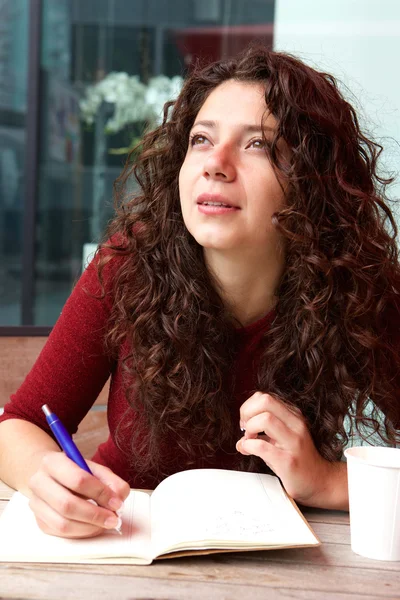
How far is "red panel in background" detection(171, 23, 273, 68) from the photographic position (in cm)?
497

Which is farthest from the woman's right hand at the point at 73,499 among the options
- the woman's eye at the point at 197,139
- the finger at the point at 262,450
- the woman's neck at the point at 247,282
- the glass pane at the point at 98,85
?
the glass pane at the point at 98,85

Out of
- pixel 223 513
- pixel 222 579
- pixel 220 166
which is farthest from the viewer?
pixel 220 166

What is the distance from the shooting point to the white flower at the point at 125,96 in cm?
489

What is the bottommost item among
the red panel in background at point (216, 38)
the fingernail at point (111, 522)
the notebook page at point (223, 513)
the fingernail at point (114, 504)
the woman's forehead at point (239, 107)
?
the notebook page at point (223, 513)

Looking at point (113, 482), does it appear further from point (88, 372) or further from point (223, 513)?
point (88, 372)

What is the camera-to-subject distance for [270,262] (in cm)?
135

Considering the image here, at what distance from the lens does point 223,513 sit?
0.91 m

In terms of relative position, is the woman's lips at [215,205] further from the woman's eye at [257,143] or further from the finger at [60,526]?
the finger at [60,526]

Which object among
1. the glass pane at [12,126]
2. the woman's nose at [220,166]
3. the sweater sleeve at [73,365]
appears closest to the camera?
the woman's nose at [220,166]

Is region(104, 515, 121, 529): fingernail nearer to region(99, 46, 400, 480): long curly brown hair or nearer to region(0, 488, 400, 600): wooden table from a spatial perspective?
region(0, 488, 400, 600): wooden table

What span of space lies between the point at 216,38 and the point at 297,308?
4107mm

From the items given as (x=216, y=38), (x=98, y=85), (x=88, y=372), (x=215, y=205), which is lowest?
(x=88, y=372)

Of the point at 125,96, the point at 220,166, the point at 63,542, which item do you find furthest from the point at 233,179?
the point at 125,96

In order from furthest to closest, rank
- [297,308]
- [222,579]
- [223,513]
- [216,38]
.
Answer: [216,38] → [297,308] → [223,513] → [222,579]
